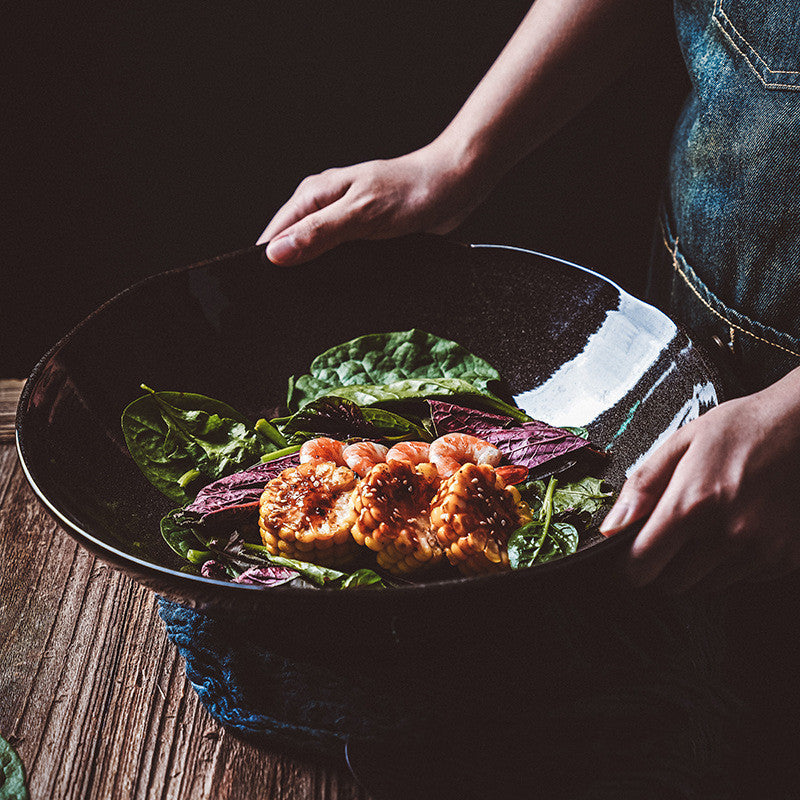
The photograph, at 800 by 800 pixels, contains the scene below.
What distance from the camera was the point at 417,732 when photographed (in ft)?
1.90

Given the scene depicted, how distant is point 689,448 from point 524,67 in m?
0.59

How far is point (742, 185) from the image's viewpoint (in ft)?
2.54

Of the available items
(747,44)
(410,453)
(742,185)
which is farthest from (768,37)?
(410,453)

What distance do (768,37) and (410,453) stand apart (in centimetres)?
54

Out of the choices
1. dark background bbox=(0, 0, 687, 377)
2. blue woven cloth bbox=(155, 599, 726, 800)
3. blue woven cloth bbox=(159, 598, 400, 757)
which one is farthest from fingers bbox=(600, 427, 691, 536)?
dark background bbox=(0, 0, 687, 377)

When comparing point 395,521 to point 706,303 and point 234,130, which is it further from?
point 234,130

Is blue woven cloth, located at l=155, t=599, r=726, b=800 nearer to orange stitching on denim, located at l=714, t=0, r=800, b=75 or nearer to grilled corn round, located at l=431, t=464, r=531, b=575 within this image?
grilled corn round, located at l=431, t=464, r=531, b=575

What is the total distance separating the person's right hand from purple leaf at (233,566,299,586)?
1.19 feet

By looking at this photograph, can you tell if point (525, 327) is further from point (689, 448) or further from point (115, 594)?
point (115, 594)

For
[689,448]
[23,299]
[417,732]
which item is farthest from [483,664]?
[23,299]

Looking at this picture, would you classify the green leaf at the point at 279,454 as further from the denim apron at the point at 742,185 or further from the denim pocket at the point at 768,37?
the denim pocket at the point at 768,37

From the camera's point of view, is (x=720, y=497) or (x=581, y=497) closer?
(x=720, y=497)

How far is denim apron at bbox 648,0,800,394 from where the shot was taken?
0.74 meters

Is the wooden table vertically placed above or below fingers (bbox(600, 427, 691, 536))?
below
